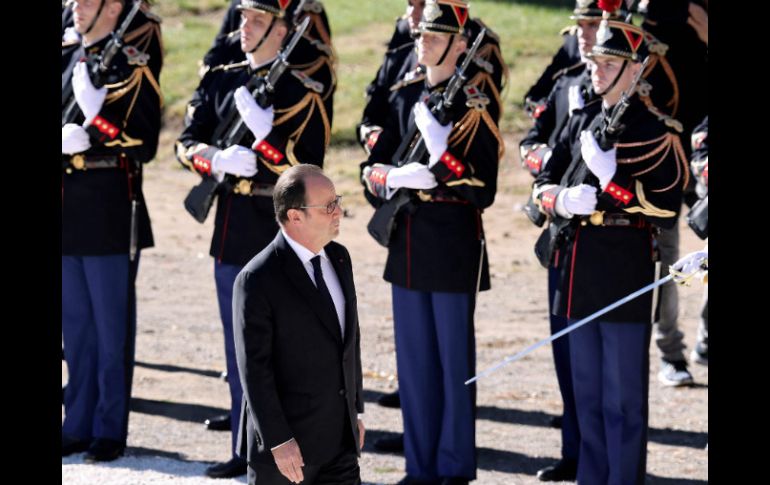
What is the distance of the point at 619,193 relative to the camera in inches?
244

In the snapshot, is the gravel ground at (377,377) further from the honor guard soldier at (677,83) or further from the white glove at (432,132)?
the white glove at (432,132)

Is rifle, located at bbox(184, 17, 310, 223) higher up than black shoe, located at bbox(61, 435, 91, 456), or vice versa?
rifle, located at bbox(184, 17, 310, 223)

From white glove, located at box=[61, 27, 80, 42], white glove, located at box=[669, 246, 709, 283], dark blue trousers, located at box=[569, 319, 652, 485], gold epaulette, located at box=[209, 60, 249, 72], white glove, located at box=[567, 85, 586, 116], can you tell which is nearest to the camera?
white glove, located at box=[669, 246, 709, 283]

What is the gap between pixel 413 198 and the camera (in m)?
6.89

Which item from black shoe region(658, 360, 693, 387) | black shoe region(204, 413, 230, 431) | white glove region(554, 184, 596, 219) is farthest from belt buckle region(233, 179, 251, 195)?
black shoe region(658, 360, 693, 387)

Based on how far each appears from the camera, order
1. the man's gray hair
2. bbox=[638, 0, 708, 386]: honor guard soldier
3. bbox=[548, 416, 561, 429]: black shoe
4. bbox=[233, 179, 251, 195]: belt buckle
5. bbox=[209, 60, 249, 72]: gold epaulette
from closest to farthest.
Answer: the man's gray hair < bbox=[233, 179, 251, 195]: belt buckle < bbox=[209, 60, 249, 72]: gold epaulette < bbox=[548, 416, 561, 429]: black shoe < bbox=[638, 0, 708, 386]: honor guard soldier

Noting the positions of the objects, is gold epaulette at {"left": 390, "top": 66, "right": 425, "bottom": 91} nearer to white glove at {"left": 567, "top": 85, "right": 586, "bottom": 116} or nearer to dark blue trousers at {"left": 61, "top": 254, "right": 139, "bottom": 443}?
white glove at {"left": 567, "top": 85, "right": 586, "bottom": 116}

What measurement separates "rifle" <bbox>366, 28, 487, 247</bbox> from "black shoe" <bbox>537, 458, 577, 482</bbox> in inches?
51.8

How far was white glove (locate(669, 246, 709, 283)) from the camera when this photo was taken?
5926mm

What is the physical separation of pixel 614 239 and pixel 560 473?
1373mm

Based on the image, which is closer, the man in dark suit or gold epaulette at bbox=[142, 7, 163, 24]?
the man in dark suit
